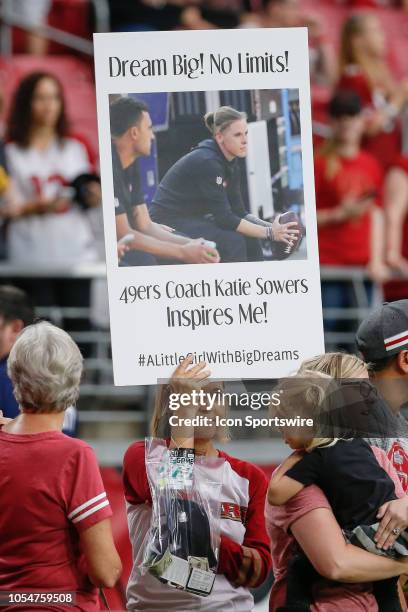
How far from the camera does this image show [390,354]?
2.87 m

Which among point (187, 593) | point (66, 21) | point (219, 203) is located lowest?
point (187, 593)

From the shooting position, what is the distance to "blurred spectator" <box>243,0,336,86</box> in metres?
7.33

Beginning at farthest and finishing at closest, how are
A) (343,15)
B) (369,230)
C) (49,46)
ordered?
(343,15), (49,46), (369,230)

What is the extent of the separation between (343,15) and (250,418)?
21.8 ft

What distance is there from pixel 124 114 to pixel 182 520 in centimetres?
98

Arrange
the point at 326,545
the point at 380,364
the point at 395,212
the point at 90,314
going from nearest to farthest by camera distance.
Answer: the point at 326,545 < the point at 380,364 < the point at 90,314 < the point at 395,212

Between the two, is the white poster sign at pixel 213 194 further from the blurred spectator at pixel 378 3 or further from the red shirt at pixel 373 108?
the blurred spectator at pixel 378 3

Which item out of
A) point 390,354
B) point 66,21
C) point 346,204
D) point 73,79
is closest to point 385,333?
point 390,354

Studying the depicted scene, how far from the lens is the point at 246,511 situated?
288cm

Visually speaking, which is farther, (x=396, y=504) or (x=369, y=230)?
(x=369, y=230)

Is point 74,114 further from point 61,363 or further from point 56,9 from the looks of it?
point 61,363

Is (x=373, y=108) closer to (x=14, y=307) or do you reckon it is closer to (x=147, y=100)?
(x=14, y=307)

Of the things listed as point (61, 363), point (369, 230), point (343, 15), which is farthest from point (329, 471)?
point (343, 15)

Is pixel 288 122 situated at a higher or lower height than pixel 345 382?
higher
